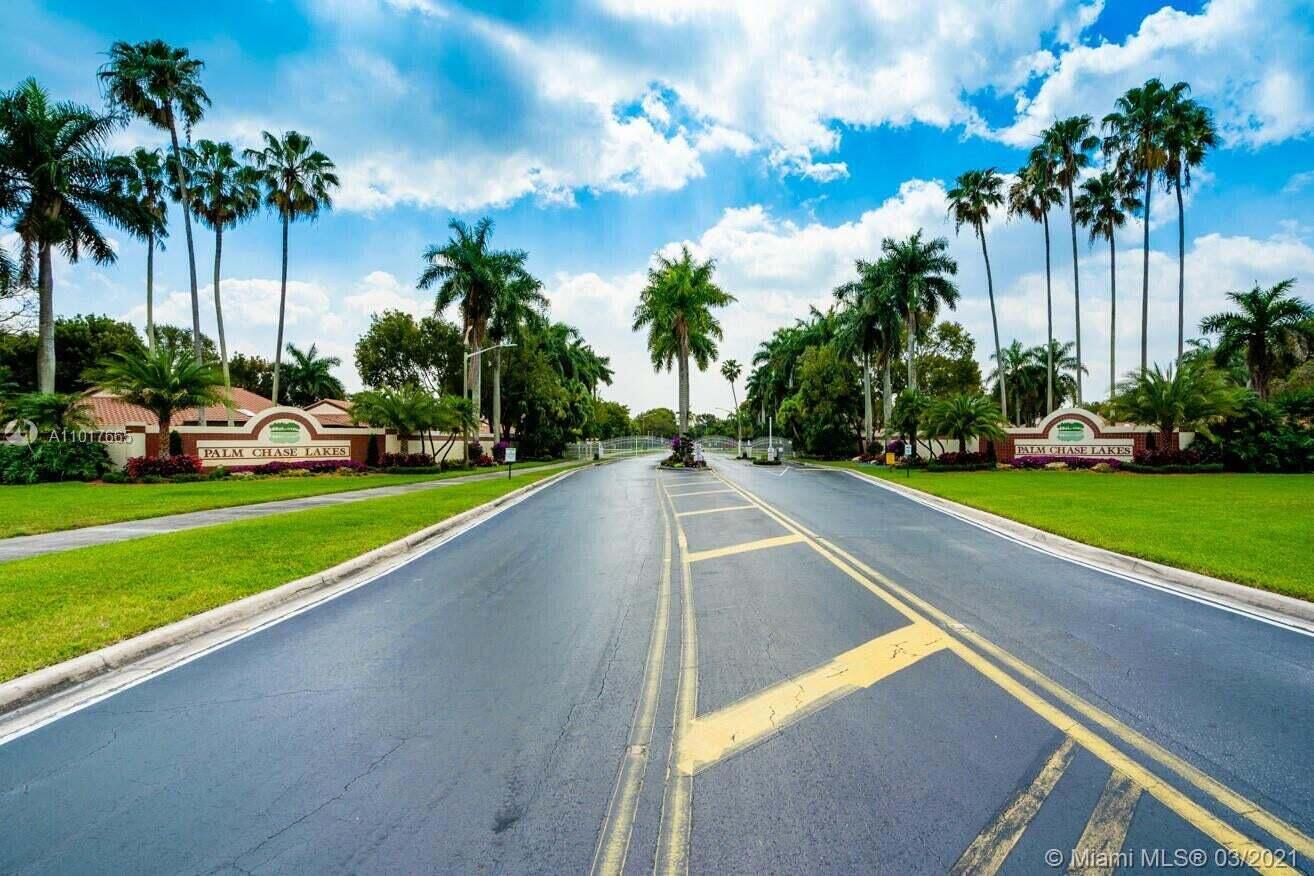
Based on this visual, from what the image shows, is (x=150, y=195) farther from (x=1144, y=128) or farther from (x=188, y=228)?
(x=1144, y=128)

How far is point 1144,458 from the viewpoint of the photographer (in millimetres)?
29406

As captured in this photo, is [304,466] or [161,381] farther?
[304,466]

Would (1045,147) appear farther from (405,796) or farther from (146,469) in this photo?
(146,469)

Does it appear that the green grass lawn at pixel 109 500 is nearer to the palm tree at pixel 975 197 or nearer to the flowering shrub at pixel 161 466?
the flowering shrub at pixel 161 466

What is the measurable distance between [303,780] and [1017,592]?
283 inches

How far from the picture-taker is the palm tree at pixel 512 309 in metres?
41.9

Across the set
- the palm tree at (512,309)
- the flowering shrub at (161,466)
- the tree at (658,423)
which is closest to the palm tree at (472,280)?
the palm tree at (512,309)

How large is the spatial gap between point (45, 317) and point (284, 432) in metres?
10.6

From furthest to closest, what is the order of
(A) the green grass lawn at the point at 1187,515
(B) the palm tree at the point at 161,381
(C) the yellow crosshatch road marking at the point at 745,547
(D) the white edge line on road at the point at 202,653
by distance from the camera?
1. (B) the palm tree at the point at 161,381
2. (C) the yellow crosshatch road marking at the point at 745,547
3. (A) the green grass lawn at the point at 1187,515
4. (D) the white edge line on road at the point at 202,653

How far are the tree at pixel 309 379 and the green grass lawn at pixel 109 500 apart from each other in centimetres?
4047

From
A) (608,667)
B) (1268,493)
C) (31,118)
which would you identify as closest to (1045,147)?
(1268,493)

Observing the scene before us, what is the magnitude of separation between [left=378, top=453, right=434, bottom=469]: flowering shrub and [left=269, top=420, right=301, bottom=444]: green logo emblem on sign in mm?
4359

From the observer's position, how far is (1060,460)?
32781mm

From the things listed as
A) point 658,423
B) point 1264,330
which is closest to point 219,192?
point 1264,330
